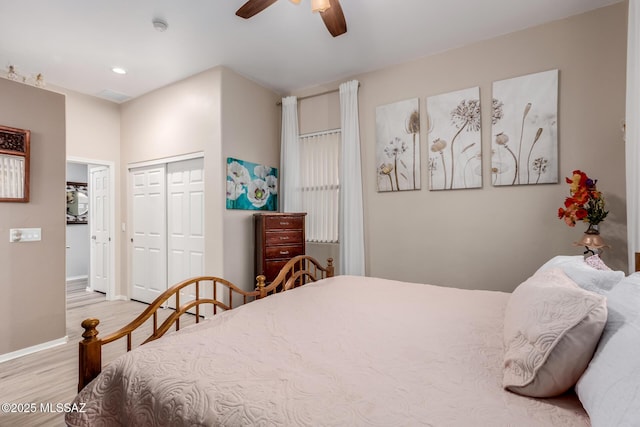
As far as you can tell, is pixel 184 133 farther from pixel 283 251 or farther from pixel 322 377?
pixel 322 377

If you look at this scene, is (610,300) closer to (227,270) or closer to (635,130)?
(635,130)

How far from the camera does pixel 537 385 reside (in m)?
0.85

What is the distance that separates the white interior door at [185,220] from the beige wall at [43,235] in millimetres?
1173

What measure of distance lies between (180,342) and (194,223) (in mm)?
2690

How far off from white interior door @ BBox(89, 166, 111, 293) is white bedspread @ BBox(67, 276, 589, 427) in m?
3.95

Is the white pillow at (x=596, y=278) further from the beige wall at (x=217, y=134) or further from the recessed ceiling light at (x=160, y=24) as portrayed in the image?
the recessed ceiling light at (x=160, y=24)

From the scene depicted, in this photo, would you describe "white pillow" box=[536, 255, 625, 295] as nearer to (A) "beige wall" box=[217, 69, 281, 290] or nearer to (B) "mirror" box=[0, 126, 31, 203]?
(A) "beige wall" box=[217, 69, 281, 290]

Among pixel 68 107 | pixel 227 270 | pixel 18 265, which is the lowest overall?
pixel 227 270

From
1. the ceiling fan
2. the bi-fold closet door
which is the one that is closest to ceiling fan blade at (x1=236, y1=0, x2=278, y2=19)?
the ceiling fan

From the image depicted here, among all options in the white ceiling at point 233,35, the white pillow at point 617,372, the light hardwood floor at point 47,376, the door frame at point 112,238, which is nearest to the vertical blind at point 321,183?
the white ceiling at point 233,35

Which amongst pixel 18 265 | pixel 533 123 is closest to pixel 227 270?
pixel 18 265

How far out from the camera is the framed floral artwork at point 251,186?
3.50m

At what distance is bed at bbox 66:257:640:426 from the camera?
81 centimetres

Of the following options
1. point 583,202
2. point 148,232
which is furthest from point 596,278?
point 148,232
